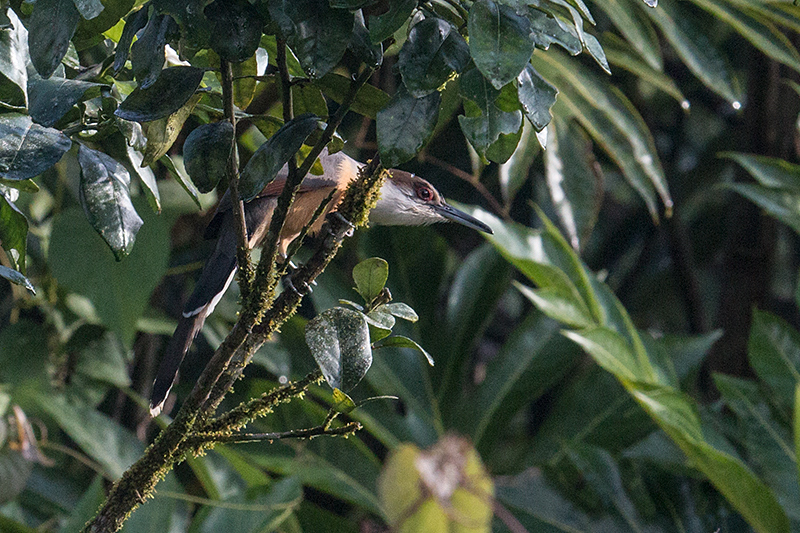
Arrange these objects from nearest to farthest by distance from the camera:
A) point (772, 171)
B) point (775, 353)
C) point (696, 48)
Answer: point (696, 48), point (775, 353), point (772, 171)

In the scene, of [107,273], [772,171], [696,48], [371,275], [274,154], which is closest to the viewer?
Result: [274,154]

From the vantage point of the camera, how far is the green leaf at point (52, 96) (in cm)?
79

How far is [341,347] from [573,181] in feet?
4.68

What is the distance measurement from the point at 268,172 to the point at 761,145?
Answer: 105 inches

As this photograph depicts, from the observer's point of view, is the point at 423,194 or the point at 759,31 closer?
the point at 423,194

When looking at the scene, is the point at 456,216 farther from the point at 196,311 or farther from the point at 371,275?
the point at 371,275

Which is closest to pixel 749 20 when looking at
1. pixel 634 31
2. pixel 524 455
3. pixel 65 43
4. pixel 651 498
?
pixel 634 31

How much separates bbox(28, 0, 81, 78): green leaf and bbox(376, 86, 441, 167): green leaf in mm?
285

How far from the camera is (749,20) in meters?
2.17

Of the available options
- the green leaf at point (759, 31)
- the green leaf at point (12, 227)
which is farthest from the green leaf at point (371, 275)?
the green leaf at point (759, 31)

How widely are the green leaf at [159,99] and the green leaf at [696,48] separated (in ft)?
5.43

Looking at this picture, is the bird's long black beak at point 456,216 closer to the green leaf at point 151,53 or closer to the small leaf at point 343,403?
the small leaf at point 343,403

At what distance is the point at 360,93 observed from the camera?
2.91 feet

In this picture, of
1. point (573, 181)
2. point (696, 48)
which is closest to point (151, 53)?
point (573, 181)
